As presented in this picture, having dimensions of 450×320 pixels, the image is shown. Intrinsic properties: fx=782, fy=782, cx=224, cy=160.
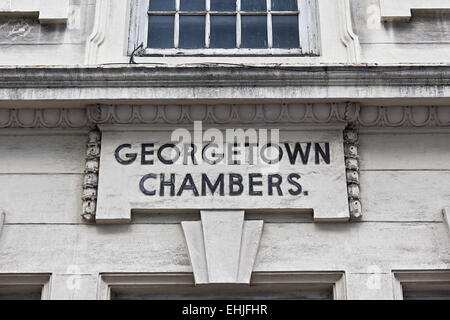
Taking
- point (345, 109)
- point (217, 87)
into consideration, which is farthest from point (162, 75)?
point (345, 109)

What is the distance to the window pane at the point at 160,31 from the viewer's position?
328 inches

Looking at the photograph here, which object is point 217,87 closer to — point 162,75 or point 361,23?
point 162,75

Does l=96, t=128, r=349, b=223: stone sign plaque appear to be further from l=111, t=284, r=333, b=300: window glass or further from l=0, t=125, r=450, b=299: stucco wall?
l=111, t=284, r=333, b=300: window glass

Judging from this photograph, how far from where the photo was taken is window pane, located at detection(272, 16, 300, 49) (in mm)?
8320

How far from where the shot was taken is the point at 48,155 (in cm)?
755

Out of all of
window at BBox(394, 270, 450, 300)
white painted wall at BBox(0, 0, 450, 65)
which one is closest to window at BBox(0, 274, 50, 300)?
white painted wall at BBox(0, 0, 450, 65)

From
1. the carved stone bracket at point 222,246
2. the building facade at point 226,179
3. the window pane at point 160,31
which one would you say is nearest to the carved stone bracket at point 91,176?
the building facade at point 226,179

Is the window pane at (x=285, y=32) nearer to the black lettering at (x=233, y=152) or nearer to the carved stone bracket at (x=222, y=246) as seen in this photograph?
the black lettering at (x=233, y=152)

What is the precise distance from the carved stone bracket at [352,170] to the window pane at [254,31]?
4.79ft

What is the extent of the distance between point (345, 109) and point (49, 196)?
115 inches

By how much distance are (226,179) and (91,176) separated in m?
1.26

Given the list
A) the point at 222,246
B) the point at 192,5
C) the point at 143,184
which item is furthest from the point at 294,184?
the point at 192,5
